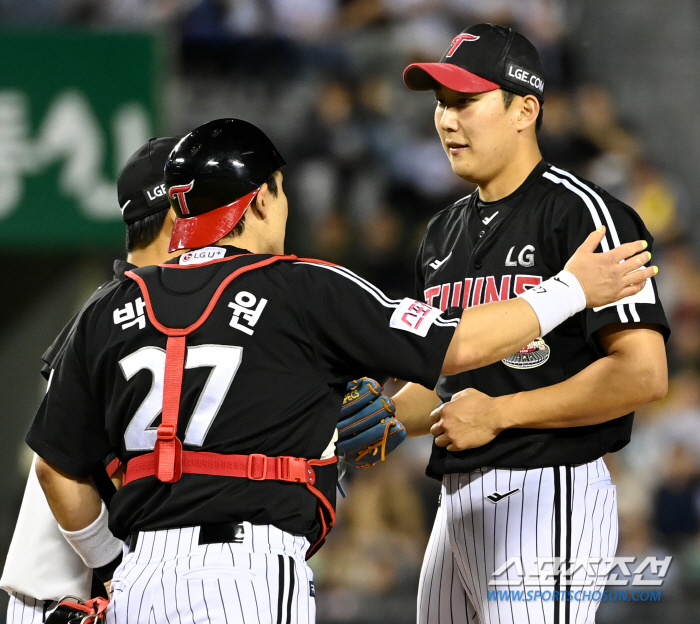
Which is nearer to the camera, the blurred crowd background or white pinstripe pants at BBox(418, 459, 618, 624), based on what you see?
white pinstripe pants at BBox(418, 459, 618, 624)

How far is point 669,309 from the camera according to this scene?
7340 mm

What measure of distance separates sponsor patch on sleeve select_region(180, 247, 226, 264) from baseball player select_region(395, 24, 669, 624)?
27.2 inches

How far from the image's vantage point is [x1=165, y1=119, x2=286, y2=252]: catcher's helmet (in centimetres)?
237

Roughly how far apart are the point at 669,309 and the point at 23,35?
4931mm

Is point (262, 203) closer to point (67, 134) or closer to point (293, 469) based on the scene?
point (293, 469)

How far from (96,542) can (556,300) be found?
1366mm

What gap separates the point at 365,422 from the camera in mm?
2746

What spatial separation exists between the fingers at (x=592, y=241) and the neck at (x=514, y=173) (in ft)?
1.55

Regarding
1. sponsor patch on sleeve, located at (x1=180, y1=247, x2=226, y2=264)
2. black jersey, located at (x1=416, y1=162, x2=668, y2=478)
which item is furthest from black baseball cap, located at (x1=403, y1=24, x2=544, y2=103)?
sponsor patch on sleeve, located at (x1=180, y1=247, x2=226, y2=264)

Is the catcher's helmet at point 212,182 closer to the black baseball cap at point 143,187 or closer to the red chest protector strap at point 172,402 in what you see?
the red chest protector strap at point 172,402

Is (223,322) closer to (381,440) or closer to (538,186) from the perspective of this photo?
(381,440)

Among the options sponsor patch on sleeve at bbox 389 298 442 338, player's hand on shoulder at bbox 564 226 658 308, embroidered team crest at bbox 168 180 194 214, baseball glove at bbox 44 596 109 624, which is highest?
embroidered team crest at bbox 168 180 194 214

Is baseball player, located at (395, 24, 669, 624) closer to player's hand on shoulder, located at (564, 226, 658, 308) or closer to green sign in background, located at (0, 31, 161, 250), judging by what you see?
player's hand on shoulder, located at (564, 226, 658, 308)

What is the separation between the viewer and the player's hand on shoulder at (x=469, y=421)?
8.77 feet
